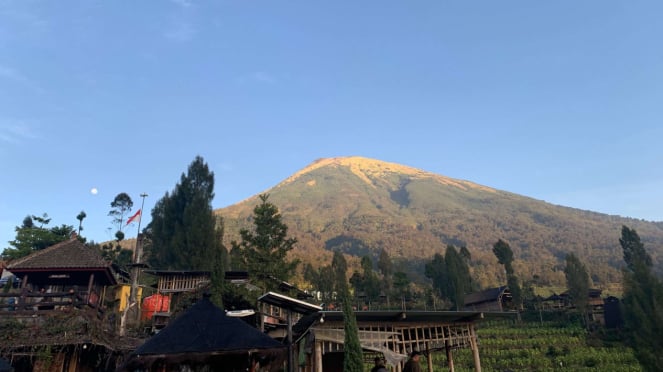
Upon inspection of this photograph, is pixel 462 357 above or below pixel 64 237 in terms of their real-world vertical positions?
below

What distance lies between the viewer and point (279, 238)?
3075 centimetres

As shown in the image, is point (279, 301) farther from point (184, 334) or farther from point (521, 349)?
point (521, 349)

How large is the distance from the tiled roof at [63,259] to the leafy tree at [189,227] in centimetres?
1513

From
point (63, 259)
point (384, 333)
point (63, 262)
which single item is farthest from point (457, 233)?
point (63, 262)

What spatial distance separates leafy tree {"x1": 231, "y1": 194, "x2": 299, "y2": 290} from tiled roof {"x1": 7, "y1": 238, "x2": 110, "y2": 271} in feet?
33.0

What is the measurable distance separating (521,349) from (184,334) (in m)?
35.6

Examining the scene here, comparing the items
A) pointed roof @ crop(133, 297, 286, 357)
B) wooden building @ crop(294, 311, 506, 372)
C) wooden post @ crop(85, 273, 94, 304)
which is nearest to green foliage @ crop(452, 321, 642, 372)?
wooden building @ crop(294, 311, 506, 372)

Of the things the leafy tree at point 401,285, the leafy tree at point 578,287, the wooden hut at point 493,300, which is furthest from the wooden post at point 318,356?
the leafy tree at point 578,287

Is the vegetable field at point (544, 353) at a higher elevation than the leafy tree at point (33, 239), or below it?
below

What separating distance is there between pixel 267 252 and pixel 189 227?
18.6 metres

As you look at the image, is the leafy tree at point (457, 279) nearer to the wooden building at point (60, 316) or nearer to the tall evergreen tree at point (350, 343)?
the tall evergreen tree at point (350, 343)

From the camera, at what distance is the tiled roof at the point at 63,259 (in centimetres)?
2048

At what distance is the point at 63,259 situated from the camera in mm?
21156

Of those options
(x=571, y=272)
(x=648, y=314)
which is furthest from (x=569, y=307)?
(x=648, y=314)
